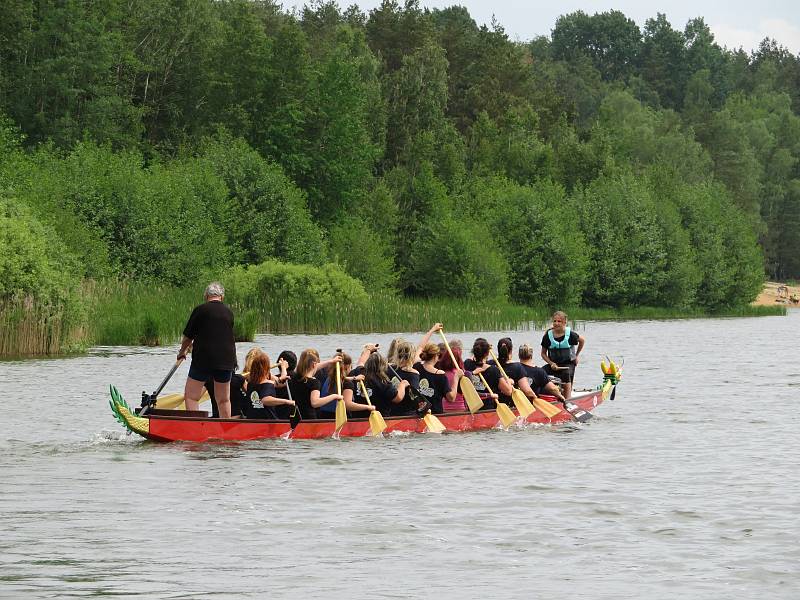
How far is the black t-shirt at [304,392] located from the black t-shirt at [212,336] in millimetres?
1368

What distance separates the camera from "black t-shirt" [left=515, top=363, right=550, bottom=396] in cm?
2353

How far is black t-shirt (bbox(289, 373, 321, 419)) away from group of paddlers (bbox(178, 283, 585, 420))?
14 millimetres

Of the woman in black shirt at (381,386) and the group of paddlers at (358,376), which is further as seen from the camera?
the woman in black shirt at (381,386)

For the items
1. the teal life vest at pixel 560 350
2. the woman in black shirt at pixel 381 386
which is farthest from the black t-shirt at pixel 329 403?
the teal life vest at pixel 560 350

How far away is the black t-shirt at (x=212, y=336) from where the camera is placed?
1959 centimetres

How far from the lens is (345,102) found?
3145 inches

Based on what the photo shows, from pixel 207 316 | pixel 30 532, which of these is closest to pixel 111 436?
pixel 207 316

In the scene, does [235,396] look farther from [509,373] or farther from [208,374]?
[509,373]

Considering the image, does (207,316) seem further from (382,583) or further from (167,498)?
(382,583)

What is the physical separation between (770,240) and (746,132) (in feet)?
36.5

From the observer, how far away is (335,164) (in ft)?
261

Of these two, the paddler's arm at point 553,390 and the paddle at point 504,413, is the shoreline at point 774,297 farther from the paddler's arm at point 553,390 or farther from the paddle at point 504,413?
the paddle at point 504,413

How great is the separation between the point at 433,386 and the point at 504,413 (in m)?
1.28

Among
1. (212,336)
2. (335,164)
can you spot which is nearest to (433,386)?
(212,336)
